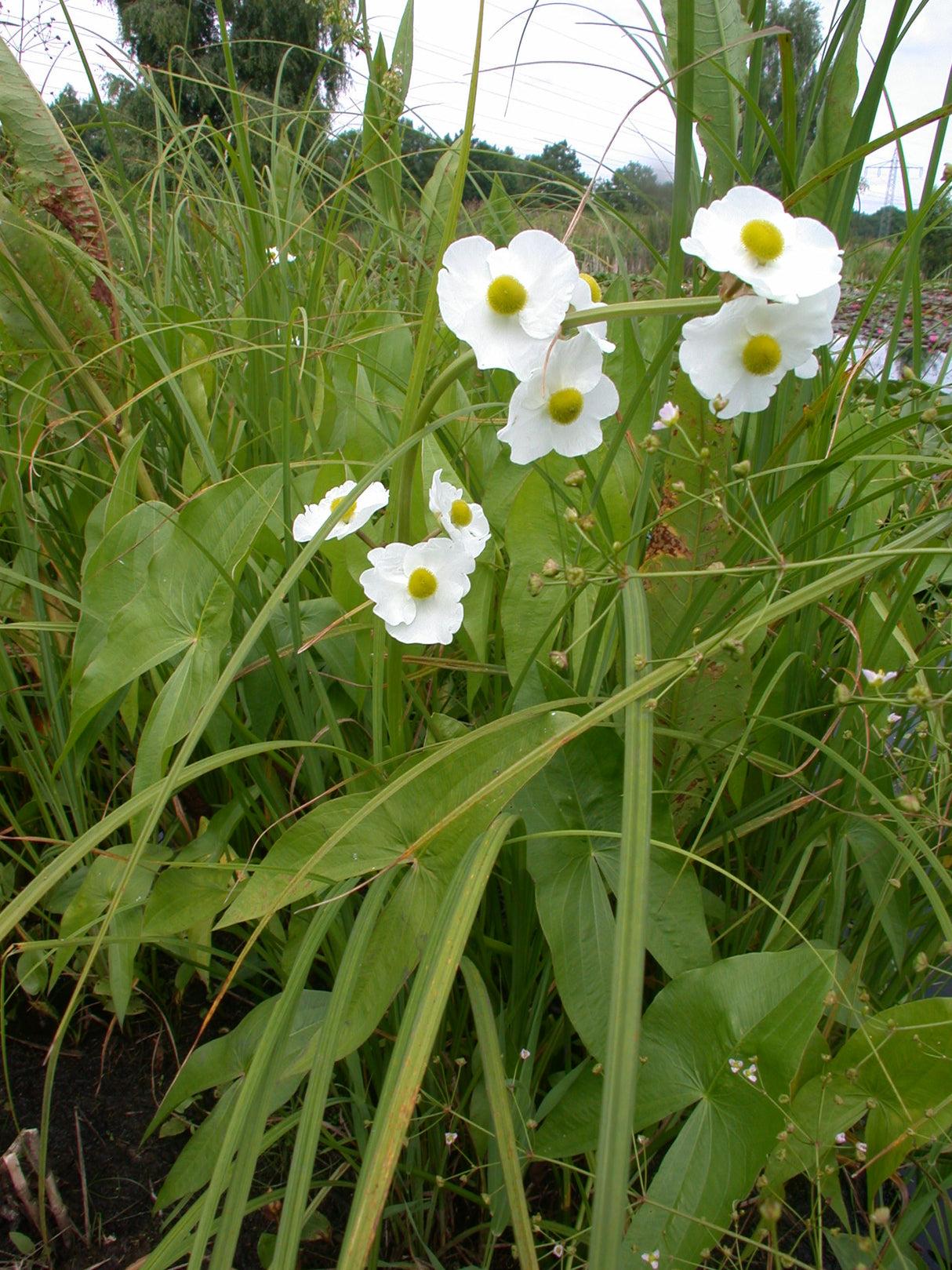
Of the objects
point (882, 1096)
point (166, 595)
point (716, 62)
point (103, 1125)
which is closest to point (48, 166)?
point (166, 595)

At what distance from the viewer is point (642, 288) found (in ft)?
4.07

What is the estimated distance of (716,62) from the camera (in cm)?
55

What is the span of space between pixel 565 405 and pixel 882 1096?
45 centimetres

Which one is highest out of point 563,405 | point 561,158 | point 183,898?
point 561,158

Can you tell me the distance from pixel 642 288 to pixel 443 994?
1.14 m

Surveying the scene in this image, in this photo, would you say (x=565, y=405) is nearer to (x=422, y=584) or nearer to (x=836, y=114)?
(x=422, y=584)

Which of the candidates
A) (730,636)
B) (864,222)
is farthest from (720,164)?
(864,222)

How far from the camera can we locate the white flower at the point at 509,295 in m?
0.42

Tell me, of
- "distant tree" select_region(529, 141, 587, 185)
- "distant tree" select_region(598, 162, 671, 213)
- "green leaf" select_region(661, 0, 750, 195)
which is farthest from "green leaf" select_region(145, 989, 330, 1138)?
"distant tree" select_region(529, 141, 587, 185)

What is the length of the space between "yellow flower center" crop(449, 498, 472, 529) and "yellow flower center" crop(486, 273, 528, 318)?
17 centimetres

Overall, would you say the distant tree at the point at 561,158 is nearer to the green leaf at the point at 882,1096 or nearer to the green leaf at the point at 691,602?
the green leaf at the point at 691,602

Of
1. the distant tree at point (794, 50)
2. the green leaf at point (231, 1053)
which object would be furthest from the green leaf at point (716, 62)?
the green leaf at point (231, 1053)

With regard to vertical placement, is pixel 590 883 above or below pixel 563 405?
below

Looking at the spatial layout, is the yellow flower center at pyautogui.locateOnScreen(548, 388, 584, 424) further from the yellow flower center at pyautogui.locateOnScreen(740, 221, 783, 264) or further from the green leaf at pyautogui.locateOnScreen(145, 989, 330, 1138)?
the green leaf at pyautogui.locateOnScreen(145, 989, 330, 1138)
